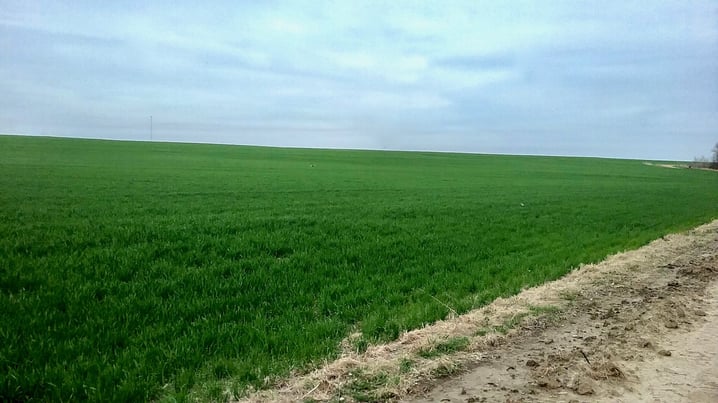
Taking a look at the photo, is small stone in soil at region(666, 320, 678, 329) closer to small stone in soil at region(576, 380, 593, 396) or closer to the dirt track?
the dirt track

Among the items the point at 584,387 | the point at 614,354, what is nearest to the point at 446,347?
the point at 584,387

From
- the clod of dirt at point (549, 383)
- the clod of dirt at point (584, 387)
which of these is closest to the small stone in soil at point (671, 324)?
Answer: the clod of dirt at point (584, 387)

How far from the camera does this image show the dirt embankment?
4789 mm

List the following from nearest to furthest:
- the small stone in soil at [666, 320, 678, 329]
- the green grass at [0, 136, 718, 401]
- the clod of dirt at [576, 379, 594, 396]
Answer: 1. the clod of dirt at [576, 379, 594, 396]
2. the green grass at [0, 136, 718, 401]
3. the small stone in soil at [666, 320, 678, 329]

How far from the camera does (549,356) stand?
573cm

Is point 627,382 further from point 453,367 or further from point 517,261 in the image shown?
point 517,261

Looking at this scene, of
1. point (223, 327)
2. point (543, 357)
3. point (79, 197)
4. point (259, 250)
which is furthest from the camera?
point (79, 197)

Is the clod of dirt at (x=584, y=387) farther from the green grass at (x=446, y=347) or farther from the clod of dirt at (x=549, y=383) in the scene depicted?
the green grass at (x=446, y=347)

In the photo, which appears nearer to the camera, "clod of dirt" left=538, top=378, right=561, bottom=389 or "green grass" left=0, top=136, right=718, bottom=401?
"clod of dirt" left=538, top=378, right=561, bottom=389

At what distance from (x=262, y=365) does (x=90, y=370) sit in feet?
5.88

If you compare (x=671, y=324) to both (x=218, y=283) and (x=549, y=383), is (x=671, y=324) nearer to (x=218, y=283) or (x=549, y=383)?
(x=549, y=383)

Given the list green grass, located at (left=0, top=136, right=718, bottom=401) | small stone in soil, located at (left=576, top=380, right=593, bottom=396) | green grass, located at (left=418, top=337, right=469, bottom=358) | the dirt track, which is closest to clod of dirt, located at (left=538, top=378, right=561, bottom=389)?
the dirt track

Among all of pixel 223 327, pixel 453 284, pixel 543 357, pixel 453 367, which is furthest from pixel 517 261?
pixel 223 327

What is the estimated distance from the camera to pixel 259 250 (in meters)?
10.9
